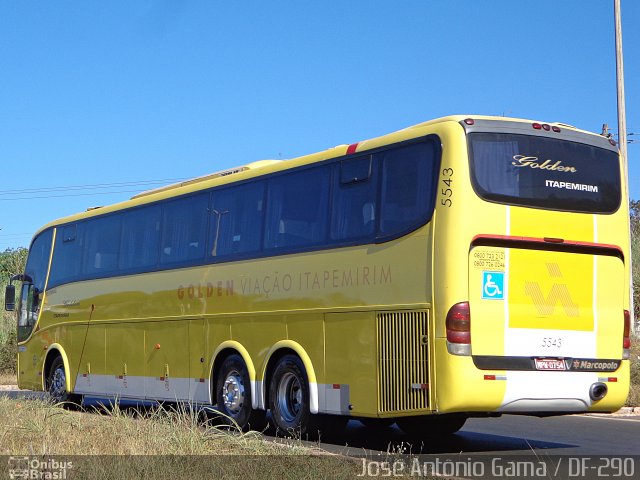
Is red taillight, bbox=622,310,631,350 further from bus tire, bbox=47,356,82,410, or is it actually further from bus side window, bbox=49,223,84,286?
bus tire, bbox=47,356,82,410

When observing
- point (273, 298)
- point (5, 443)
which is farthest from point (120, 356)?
point (5, 443)

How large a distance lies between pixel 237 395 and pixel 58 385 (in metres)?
6.51

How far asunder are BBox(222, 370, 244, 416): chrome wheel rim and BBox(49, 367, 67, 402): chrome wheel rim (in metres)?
5.68

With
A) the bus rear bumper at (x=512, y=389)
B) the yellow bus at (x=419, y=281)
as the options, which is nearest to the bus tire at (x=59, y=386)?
the yellow bus at (x=419, y=281)

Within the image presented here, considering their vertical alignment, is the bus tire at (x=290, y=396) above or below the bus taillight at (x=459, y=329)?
below

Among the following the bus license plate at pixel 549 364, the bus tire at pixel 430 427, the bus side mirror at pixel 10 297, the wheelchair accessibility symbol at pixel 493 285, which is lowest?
the bus tire at pixel 430 427

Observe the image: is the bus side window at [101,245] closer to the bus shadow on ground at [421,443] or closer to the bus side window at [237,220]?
the bus side window at [237,220]

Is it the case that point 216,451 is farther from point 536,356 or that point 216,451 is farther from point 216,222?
point 216,222

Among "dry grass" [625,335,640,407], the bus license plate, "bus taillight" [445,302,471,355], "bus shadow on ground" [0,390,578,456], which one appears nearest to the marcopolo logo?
"bus shadow on ground" [0,390,578,456]

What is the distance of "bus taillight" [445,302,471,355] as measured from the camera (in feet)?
39.0

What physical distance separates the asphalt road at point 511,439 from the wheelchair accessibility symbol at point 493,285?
1.78m

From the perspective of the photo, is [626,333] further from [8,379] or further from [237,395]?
[8,379]

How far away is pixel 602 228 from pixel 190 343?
22.1ft

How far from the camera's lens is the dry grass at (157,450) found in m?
9.40
